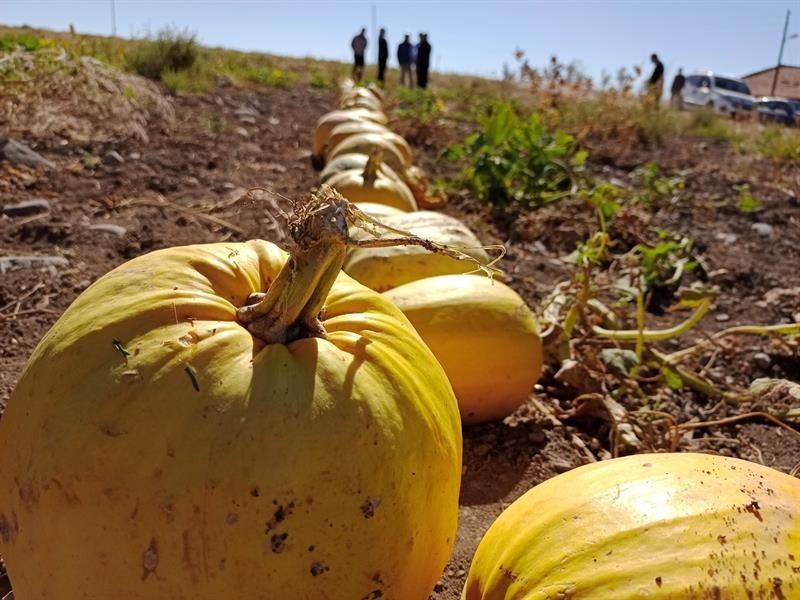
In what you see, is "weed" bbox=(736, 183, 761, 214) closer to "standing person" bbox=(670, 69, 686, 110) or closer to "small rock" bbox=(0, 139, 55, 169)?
"small rock" bbox=(0, 139, 55, 169)

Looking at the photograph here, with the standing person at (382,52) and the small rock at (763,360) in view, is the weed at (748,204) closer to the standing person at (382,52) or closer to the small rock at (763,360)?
the small rock at (763,360)

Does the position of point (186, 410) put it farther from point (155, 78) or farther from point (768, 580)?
point (155, 78)

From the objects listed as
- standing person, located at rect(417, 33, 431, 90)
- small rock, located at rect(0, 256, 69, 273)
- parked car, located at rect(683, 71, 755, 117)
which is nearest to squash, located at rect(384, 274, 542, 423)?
small rock, located at rect(0, 256, 69, 273)

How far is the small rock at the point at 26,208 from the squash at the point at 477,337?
3.18 metres

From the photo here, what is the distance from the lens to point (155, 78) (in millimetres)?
14891

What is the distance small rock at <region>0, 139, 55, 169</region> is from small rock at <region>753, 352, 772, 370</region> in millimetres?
5443

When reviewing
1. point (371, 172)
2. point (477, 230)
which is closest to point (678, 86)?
point (477, 230)

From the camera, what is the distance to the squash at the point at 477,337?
272 centimetres

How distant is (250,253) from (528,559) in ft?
3.19

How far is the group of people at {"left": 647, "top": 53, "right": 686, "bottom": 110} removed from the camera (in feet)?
47.6

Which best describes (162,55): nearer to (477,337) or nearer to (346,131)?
(346,131)

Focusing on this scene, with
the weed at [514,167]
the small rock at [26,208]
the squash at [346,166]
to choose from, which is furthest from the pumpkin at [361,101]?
the small rock at [26,208]

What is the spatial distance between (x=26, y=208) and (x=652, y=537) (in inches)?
186

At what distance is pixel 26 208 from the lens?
491 centimetres
